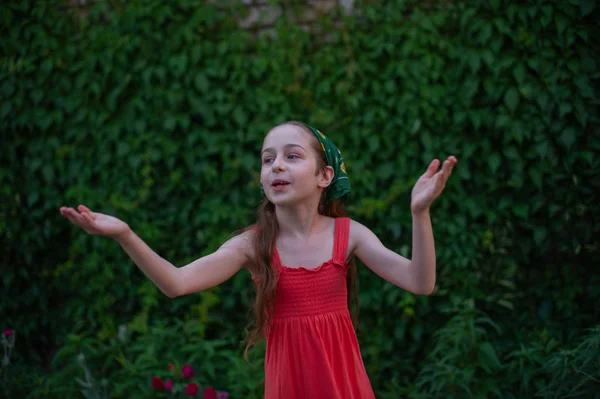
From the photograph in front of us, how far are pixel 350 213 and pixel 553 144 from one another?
1.28m

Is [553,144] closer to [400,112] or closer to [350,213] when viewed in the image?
[400,112]

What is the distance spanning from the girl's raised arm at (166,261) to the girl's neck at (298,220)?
5.4 inches

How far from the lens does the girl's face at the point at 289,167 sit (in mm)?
2186

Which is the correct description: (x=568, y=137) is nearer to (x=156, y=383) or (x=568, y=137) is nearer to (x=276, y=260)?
(x=276, y=260)

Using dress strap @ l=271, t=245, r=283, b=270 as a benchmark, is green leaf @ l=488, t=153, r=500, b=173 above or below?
above

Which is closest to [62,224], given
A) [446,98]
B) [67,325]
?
[67,325]

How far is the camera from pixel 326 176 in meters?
2.35

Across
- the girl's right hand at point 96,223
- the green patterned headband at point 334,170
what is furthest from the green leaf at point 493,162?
the girl's right hand at point 96,223

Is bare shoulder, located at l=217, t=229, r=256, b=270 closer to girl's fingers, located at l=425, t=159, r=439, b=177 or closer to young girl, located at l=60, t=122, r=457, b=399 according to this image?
young girl, located at l=60, t=122, r=457, b=399

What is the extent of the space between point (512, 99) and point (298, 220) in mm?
2047

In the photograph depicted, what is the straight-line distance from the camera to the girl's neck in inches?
90.7

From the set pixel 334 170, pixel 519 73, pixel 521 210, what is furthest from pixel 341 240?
pixel 519 73

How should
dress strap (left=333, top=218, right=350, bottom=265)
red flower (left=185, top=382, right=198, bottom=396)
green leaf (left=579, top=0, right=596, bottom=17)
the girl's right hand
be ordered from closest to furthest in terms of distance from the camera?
1. the girl's right hand
2. dress strap (left=333, top=218, right=350, bottom=265)
3. red flower (left=185, top=382, right=198, bottom=396)
4. green leaf (left=579, top=0, right=596, bottom=17)

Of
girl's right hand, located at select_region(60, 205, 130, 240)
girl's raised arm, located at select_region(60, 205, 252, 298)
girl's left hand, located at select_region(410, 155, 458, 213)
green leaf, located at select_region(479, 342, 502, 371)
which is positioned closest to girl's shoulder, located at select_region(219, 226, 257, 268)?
girl's raised arm, located at select_region(60, 205, 252, 298)
